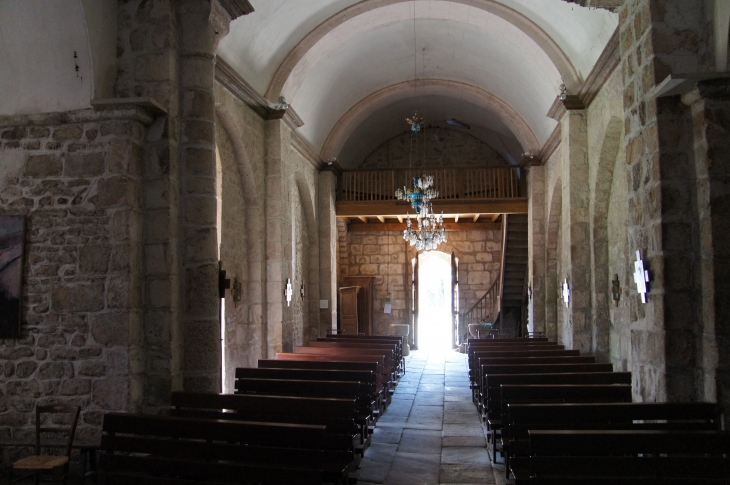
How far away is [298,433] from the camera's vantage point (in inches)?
157

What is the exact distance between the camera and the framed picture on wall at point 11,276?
17.3 feet

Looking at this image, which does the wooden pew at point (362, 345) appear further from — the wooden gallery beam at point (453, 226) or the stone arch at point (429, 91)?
the wooden gallery beam at point (453, 226)

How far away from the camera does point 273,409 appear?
5035 millimetres

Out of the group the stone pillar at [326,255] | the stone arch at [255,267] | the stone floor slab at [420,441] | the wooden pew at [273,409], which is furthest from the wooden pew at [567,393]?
the stone pillar at [326,255]

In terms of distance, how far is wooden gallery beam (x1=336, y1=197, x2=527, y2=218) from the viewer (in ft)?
44.3

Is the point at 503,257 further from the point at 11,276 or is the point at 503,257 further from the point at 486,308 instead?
the point at 11,276

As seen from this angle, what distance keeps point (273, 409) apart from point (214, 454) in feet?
3.49

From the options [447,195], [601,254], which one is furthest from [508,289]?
[601,254]

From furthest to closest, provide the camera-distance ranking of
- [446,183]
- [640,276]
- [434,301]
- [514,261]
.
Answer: [434,301] → [514,261] → [446,183] → [640,276]

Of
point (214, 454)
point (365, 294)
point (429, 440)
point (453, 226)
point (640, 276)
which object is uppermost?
point (453, 226)

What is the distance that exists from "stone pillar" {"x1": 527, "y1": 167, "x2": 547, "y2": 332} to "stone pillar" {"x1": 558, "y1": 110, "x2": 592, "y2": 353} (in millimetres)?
3128

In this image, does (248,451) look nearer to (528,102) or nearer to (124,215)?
(124,215)

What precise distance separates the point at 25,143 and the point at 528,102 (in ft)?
29.7

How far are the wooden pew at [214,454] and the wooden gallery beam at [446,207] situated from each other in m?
9.81
